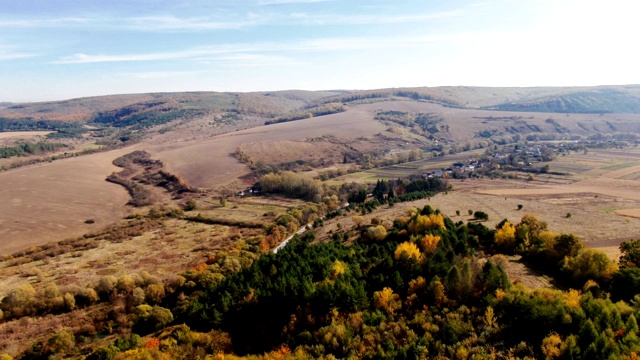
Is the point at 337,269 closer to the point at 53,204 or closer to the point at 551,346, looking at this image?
the point at 551,346

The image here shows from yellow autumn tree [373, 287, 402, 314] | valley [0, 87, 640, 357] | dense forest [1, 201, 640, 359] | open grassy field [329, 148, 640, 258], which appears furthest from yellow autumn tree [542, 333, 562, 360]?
open grassy field [329, 148, 640, 258]

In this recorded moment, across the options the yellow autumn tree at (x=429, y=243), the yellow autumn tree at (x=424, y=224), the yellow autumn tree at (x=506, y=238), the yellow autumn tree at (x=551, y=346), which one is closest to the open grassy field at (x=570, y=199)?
the yellow autumn tree at (x=506, y=238)

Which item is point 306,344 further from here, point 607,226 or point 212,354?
point 607,226

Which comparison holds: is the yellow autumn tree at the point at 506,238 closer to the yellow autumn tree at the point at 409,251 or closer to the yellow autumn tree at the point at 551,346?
the yellow autumn tree at the point at 409,251

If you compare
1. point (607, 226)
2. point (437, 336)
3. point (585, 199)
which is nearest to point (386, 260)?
point (437, 336)

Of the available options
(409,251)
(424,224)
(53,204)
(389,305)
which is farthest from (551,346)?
(53,204)

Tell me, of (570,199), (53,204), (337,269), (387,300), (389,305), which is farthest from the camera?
(53,204)
